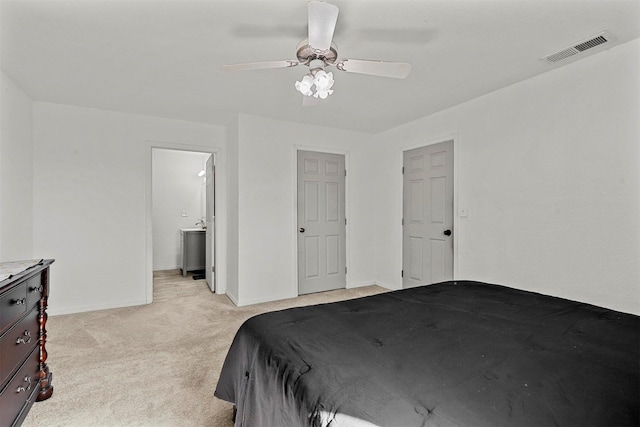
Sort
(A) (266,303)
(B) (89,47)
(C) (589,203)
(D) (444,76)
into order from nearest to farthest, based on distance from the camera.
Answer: (B) (89,47) → (C) (589,203) → (D) (444,76) → (A) (266,303)

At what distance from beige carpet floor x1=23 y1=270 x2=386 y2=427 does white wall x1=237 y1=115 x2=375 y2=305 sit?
29 centimetres

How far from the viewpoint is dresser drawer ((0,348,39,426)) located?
149cm

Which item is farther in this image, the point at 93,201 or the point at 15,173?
the point at 93,201

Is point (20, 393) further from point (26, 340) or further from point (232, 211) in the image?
point (232, 211)

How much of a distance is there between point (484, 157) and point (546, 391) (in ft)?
9.23

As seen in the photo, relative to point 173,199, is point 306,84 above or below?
above

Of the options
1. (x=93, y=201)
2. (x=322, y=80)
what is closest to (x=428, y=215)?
(x=322, y=80)

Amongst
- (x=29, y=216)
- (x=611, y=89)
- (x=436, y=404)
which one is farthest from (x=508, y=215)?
(x=29, y=216)

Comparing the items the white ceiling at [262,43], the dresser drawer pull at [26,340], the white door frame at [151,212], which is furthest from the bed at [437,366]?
the white door frame at [151,212]

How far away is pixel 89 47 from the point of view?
229 centimetres

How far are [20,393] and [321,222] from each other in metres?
3.35

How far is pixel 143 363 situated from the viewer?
7.98 feet

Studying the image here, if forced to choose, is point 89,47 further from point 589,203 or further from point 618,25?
point 589,203

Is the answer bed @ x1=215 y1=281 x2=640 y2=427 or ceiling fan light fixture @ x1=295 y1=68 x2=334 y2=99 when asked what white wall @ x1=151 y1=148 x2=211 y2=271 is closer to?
ceiling fan light fixture @ x1=295 y1=68 x2=334 y2=99
